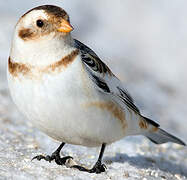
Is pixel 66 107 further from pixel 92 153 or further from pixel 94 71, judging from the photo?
pixel 92 153

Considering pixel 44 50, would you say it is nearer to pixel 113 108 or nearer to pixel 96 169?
pixel 113 108

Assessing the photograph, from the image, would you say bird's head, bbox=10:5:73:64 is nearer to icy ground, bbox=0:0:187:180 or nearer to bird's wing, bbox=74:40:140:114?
bird's wing, bbox=74:40:140:114

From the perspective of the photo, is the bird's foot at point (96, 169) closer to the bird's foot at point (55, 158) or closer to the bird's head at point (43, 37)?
the bird's foot at point (55, 158)

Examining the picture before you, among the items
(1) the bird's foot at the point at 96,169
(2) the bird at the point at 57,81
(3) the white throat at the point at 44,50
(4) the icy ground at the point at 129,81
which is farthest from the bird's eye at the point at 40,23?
(1) the bird's foot at the point at 96,169

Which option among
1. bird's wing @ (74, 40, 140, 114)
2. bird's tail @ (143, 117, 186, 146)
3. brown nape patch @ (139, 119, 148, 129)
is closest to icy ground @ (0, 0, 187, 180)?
bird's tail @ (143, 117, 186, 146)

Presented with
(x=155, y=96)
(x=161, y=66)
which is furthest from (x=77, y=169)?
(x=161, y=66)
